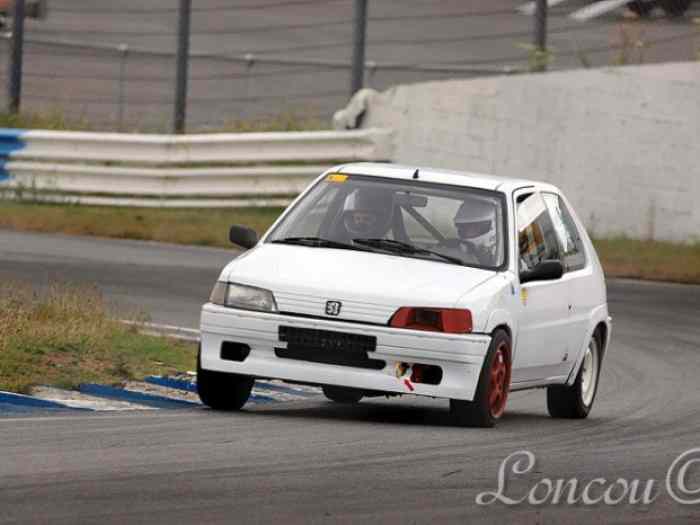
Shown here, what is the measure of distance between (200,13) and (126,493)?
2713cm

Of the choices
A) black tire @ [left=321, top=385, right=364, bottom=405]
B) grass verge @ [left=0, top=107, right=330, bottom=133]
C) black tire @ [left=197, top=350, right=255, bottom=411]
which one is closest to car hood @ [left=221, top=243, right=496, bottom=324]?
black tire @ [left=197, top=350, right=255, bottom=411]

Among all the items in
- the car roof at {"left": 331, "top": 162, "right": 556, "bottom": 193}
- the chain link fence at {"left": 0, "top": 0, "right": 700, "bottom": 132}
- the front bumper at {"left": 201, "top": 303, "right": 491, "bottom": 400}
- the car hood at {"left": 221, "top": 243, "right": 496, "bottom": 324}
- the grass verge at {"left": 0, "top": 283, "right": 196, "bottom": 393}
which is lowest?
the grass verge at {"left": 0, "top": 283, "right": 196, "bottom": 393}

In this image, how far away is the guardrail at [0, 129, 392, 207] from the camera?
24.0 metres

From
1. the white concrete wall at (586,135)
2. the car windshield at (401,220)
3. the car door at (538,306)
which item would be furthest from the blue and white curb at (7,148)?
the car door at (538,306)

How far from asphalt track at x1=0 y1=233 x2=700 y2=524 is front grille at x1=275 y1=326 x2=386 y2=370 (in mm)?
348

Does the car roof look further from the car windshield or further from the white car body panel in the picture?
the white car body panel

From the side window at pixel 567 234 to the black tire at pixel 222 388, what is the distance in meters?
2.42

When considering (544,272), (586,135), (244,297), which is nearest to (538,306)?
(544,272)

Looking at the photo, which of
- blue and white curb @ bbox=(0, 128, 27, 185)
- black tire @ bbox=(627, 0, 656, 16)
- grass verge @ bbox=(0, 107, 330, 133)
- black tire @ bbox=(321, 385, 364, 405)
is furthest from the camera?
black tire @ bbox=(627, 0, 656, 16)

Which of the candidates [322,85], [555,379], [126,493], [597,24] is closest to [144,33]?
[322,85]

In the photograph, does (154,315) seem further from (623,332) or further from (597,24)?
(597,24)

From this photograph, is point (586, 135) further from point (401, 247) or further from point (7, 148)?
point (401, 247)

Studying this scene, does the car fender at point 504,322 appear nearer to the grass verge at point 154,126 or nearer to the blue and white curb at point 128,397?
the blue and white curb at point 128,397

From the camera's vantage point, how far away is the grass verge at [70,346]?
1164 cm
